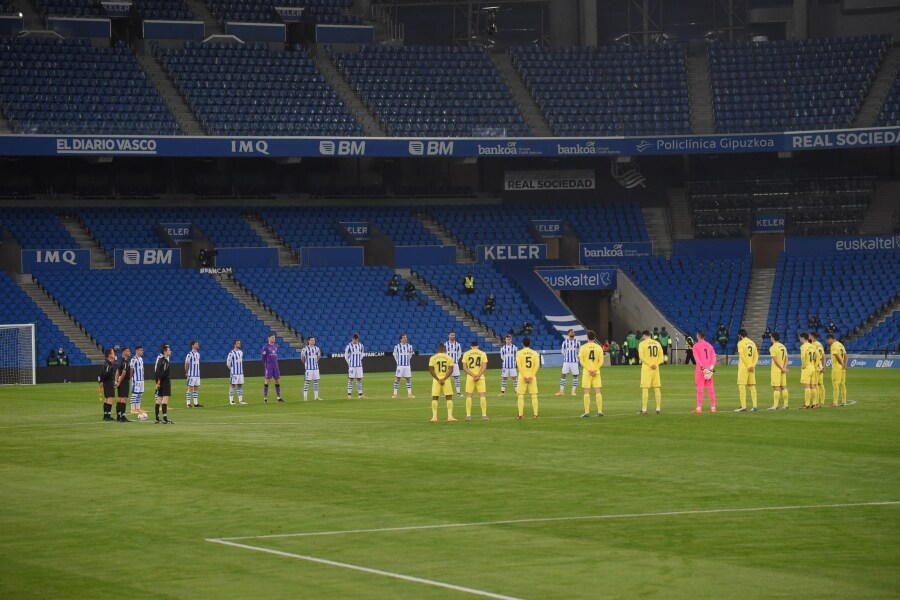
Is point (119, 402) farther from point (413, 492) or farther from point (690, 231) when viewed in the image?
point (690, 231)

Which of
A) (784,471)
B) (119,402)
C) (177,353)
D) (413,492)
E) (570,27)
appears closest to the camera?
(413,492)

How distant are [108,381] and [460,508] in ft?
57.1

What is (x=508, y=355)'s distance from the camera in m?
43.5

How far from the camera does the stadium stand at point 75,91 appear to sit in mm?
63312

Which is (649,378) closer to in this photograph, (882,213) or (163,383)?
(163,383)

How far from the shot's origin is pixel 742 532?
53.1ft

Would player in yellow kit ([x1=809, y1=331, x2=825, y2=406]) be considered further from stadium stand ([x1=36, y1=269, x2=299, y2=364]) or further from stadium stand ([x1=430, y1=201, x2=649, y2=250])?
stadium stand ([x1=430, y1=201, x2=649, y2=250])

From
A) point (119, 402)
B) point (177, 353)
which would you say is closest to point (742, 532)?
point (119, 402)

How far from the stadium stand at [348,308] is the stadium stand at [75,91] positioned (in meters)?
8.49

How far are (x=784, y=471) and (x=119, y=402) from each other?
18316mm

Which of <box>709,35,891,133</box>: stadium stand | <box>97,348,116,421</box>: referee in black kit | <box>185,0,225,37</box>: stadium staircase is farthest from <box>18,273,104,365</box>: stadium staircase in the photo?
<box>709,35,891,133</box>: stadium stand

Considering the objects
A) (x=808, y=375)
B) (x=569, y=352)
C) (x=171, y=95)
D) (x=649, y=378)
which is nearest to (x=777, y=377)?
(x=808, y=375)

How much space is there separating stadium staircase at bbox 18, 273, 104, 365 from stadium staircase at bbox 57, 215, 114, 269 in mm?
3282

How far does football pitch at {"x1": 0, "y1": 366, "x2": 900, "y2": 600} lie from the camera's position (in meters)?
13.9
